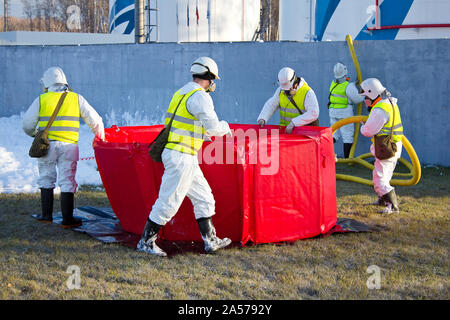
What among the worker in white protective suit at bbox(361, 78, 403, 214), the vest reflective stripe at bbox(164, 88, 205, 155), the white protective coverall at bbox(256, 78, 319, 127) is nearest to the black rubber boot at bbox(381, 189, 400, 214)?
the worker in white protective suit at bbox(361, 78, 403, 214)

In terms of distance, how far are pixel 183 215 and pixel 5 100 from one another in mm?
11628

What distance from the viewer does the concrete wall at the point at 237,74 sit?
1124 centimetres

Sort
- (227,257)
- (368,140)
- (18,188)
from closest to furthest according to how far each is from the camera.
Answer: (227,257)
(18,188)
(368,140)

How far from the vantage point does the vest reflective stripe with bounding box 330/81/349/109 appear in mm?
11125

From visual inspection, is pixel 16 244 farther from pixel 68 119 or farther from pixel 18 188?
pixel 18 188

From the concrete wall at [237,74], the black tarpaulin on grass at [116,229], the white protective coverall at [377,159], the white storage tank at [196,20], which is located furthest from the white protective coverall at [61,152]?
the white storage tank at [196,20]

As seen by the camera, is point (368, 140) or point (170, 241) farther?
point (368, 140)

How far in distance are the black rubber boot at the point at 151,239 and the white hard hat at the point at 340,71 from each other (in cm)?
659

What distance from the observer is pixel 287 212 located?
234 inches

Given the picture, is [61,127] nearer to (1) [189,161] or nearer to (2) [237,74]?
(1) [189,161]

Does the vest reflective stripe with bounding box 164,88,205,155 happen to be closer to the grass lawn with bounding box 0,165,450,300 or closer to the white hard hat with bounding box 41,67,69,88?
the grass lawn with bounding box 0,165,450,300

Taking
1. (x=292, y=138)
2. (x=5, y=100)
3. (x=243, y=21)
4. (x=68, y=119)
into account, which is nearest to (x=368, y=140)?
(x=292, y=138)

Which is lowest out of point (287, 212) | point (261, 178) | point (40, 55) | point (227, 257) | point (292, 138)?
point (227, 257)

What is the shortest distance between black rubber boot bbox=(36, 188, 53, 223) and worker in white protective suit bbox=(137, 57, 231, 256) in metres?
1.74
